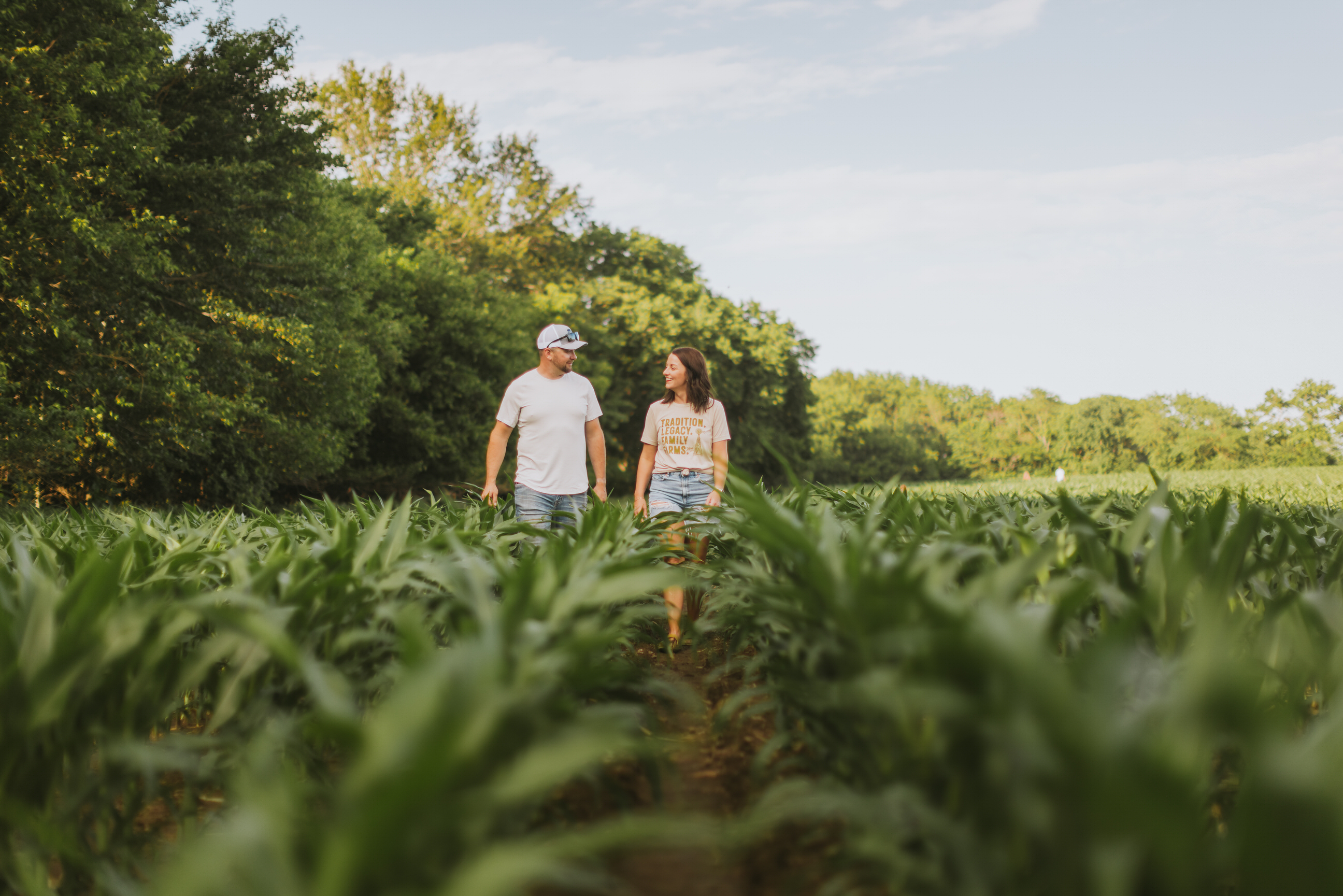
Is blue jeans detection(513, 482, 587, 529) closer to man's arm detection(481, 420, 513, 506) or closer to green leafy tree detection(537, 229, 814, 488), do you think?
man's arm detection(481, 420, 513, 506)

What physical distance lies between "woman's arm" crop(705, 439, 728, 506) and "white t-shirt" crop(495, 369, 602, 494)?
2.66 feet

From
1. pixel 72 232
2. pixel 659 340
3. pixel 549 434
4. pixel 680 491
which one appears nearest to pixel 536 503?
pixel 549 434

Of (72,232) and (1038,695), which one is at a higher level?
(72,232)

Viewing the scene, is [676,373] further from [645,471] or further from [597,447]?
[597,447]

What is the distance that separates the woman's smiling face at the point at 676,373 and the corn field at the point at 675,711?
7.10ft

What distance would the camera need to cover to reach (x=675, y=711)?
10.3ft

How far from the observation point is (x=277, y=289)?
1542 cm

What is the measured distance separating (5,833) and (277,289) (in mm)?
15568

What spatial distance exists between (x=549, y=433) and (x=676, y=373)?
35.2 inches

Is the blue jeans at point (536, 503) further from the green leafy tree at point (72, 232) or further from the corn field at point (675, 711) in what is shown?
the green leafy tree at point (72, 232)

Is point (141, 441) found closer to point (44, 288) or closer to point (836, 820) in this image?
point (44, 288)

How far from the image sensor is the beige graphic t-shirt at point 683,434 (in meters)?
5.12

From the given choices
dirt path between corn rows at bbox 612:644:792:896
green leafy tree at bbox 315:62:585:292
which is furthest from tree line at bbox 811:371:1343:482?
dirt path between corn rows at bbox 612:644:792:896

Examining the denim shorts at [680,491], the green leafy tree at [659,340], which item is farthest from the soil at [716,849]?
the green leafy tree at [659,340]
